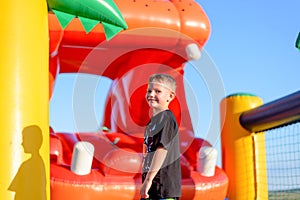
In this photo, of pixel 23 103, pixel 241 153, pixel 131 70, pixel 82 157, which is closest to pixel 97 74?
pixel 131 70

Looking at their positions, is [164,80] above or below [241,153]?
below

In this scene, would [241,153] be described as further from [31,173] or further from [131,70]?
[31,173]

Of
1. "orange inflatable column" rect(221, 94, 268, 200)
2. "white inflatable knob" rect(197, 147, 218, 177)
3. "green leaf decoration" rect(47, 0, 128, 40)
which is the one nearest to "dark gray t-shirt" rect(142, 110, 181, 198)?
"green leaf decoration" rect(47, 0, 128, 40)

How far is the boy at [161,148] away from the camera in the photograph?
5.61 feet

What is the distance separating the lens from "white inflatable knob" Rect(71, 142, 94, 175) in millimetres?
3338

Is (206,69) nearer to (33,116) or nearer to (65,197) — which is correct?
(33,116)

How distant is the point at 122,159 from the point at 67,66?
1239 millimetres

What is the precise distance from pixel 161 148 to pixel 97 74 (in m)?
2.60

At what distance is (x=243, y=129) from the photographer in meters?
4.34

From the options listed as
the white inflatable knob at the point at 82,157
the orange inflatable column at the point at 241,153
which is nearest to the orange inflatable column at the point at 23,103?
the white inflatable knob at the point at 82,157

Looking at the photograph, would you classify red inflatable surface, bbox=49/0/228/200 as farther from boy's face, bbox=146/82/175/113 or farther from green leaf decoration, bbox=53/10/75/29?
boy's face, bbox=146/82/175/113

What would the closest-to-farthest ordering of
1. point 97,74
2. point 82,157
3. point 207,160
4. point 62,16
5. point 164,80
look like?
point 164,80 < point 62,16 < point 82,157 < point 207,160 < point 97,74

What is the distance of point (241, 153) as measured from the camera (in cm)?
429

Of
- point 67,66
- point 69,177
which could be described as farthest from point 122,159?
point 67,66
